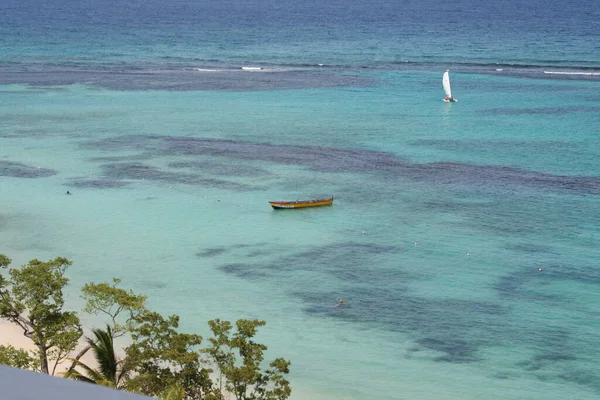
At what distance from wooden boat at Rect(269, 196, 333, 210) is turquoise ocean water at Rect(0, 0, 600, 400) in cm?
44

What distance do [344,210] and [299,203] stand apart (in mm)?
1798

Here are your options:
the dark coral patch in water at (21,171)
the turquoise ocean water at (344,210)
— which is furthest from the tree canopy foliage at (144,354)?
the dark coral patch in water at (21,171)

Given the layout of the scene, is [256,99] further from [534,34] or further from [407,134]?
[534,34]

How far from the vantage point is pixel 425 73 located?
74.9 meters

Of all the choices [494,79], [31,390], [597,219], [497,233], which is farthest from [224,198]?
[494,79]

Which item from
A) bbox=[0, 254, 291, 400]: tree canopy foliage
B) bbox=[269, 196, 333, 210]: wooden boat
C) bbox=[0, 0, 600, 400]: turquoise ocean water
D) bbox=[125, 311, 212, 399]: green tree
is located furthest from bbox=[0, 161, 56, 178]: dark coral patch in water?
bbox=[125, 311, 212, 399]: green tree

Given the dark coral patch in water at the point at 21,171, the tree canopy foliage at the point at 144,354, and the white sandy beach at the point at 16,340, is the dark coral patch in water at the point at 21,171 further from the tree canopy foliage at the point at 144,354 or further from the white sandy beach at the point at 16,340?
the tree canopy foliage at the point at 144,354

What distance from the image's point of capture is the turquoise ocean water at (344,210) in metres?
20.3

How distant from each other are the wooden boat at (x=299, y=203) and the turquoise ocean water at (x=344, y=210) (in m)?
0.44

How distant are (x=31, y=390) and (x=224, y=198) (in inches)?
1250

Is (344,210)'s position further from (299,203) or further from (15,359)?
(15,359)

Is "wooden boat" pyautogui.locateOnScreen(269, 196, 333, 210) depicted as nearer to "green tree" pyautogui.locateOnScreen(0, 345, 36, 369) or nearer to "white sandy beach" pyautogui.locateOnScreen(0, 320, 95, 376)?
"white sandy beach" pyautogui.locateOnScreen(0, 320, 95, 376)

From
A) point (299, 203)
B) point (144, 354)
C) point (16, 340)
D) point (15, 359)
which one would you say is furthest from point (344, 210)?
point (15, 359)

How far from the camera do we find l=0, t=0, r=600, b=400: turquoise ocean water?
66.6 feet
